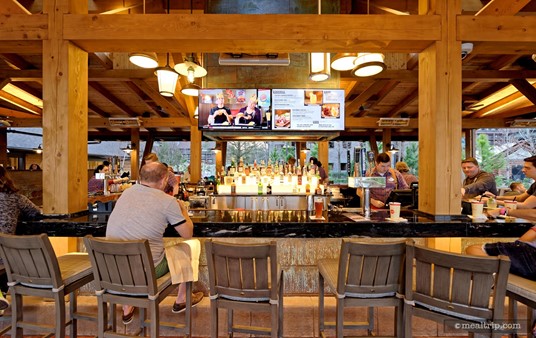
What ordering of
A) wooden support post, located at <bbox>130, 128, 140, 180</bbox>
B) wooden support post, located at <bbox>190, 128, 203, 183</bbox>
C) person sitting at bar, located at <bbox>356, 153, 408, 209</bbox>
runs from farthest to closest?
wooden support post, located at <bbox>130, 128, 140, 180</bbox> → wooden support post, located at <bbox>190, 128, 203, 183</bbox> → person sitting at bar, located at <bbox>356, 153, 408, 209</bbox>

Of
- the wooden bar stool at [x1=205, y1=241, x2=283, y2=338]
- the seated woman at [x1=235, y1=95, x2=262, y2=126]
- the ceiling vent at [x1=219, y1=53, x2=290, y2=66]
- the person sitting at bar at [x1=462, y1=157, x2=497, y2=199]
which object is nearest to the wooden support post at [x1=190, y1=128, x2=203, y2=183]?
the seated woman at [x1=235, y1=95, x2=262, y2=126]

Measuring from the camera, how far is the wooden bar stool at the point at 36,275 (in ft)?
6.20

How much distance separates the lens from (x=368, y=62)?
3252 mm

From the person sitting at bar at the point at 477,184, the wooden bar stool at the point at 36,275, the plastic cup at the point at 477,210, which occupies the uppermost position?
the person sitting at bar at the point at 477,184

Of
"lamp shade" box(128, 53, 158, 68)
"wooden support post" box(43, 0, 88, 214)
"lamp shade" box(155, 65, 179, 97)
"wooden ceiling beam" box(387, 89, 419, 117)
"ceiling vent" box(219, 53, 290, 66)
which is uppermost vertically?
"wooden ceiling beam" box(387, 89, 419, 117)

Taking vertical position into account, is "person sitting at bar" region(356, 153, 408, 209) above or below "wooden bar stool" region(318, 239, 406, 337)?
above

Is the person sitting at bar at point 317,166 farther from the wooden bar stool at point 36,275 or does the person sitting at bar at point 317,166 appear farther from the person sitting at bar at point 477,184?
the wooden bar stool at point 36,275

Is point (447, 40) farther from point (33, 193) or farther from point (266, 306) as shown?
point (33, 193)

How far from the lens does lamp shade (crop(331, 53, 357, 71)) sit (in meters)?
3.33

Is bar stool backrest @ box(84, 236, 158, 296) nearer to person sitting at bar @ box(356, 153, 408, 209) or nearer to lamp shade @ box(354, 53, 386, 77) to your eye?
lamp shade @ box(354, 53, 386, 77)

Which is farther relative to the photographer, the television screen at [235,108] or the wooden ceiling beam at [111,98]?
the wooden ceiling beam at [111,98]

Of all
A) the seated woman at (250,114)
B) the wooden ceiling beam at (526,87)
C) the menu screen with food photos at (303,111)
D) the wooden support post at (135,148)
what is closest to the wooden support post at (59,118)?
the seated woman at (250,114)

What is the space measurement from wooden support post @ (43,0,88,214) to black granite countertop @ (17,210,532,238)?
0.77 feet

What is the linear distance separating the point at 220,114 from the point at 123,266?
2.70m
